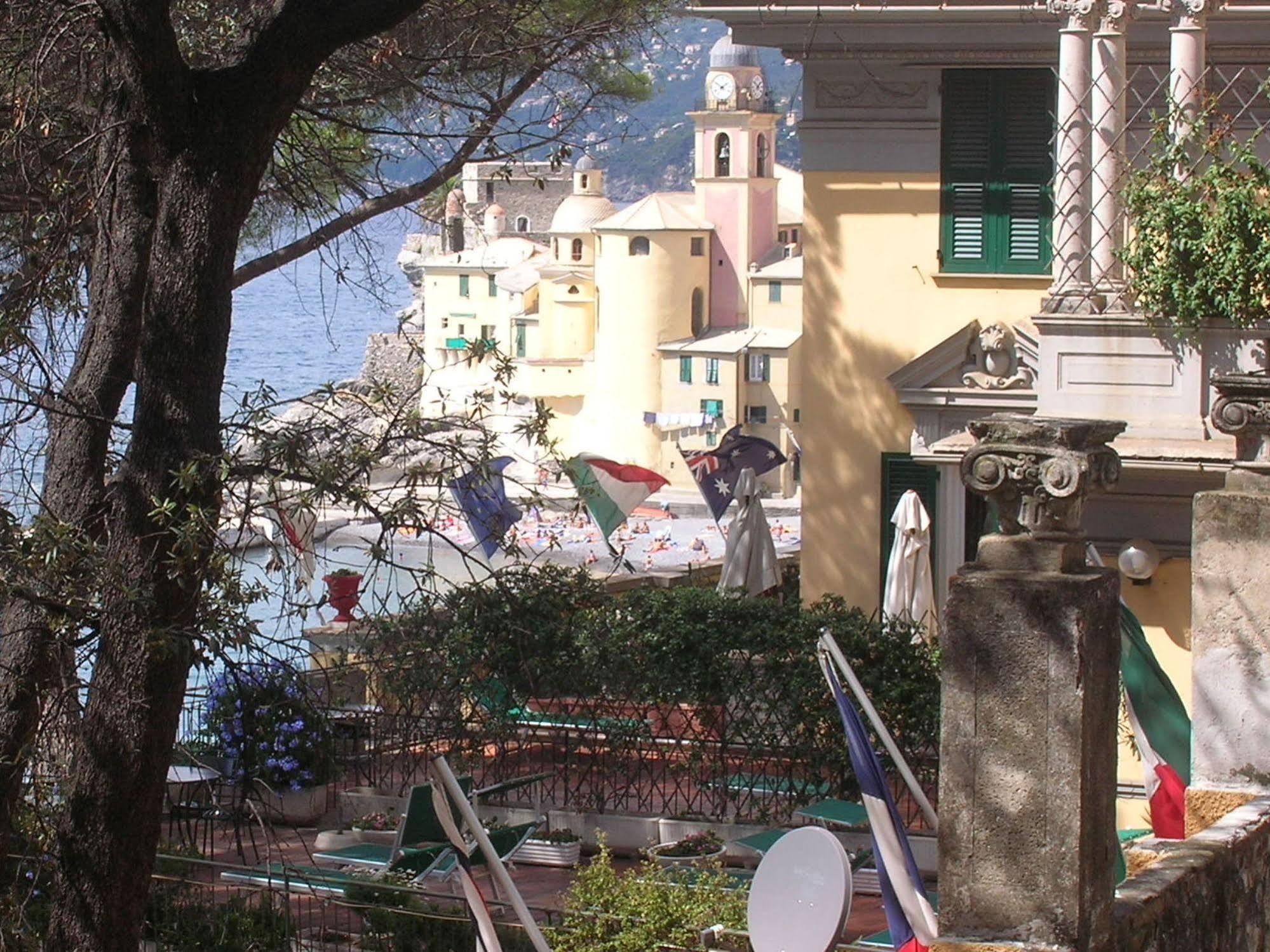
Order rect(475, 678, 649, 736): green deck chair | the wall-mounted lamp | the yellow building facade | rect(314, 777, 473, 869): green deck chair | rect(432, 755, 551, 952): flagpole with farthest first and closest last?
the yellow building facade
rect(475, 678, 649, 736): green deck chair
the wall-mounted lamp
rect(314, 777, 473, 869): green deck chair
rect(432, 755, 551, 952): flagpole

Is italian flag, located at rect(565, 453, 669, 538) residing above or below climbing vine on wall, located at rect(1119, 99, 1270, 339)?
below

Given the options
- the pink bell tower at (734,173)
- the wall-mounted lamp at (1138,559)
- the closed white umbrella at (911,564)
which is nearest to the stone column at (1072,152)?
the wall-mounted lamp at (1138,559)

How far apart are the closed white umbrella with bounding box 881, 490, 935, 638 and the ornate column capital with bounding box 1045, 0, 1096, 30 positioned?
447cm

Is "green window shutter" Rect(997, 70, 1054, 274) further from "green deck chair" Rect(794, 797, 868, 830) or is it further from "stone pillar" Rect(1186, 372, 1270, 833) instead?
"stone pillar" Rect(1186, 372, 1270, 833)

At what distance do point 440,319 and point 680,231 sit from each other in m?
20.9

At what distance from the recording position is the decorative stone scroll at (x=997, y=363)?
1484 cm

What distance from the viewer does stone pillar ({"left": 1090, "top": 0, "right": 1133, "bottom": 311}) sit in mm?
11344

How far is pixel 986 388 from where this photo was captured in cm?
1495

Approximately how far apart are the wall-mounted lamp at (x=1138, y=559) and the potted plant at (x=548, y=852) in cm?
369

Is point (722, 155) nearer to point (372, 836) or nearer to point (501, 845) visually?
point (372, 836)

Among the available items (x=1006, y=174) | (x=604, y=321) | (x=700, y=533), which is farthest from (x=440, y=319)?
(x=1006, y=174)

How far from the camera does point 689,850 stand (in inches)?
448

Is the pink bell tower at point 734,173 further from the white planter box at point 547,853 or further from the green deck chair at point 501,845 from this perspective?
the green deck chair at point 501,845

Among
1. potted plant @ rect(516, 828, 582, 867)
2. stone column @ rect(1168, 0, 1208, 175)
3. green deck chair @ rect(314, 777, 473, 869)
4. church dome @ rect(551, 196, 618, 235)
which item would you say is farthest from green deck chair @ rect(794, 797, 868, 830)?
church dome @ rect(551, 196, 618, 235)
